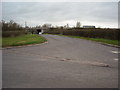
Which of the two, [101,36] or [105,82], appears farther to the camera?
[101,36]

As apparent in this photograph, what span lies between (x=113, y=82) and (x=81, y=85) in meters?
1.16

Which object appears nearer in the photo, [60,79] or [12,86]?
[12,86]

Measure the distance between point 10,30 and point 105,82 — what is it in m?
29.1

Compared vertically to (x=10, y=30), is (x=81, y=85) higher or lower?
lower

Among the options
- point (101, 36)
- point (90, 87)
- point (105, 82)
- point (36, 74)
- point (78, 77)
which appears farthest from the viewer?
point (101, 36)

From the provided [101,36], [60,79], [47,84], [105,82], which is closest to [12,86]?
[47,84]

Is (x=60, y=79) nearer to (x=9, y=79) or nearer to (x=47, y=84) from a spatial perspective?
(x=47, y=84)

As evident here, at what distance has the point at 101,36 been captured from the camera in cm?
2866

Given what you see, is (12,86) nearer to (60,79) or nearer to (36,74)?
(36,74)

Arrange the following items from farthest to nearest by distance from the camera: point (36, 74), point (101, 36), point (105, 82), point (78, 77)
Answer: point (101, 36) → point (36, 74) → point (78, 77) → point (105, 82)

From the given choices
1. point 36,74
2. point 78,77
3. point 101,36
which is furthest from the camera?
point 101,36

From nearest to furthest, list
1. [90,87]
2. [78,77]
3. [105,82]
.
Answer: [90,87] → [105,82] → [78,77]

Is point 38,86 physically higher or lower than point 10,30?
lower

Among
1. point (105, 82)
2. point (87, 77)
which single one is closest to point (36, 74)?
point (87, 77)
